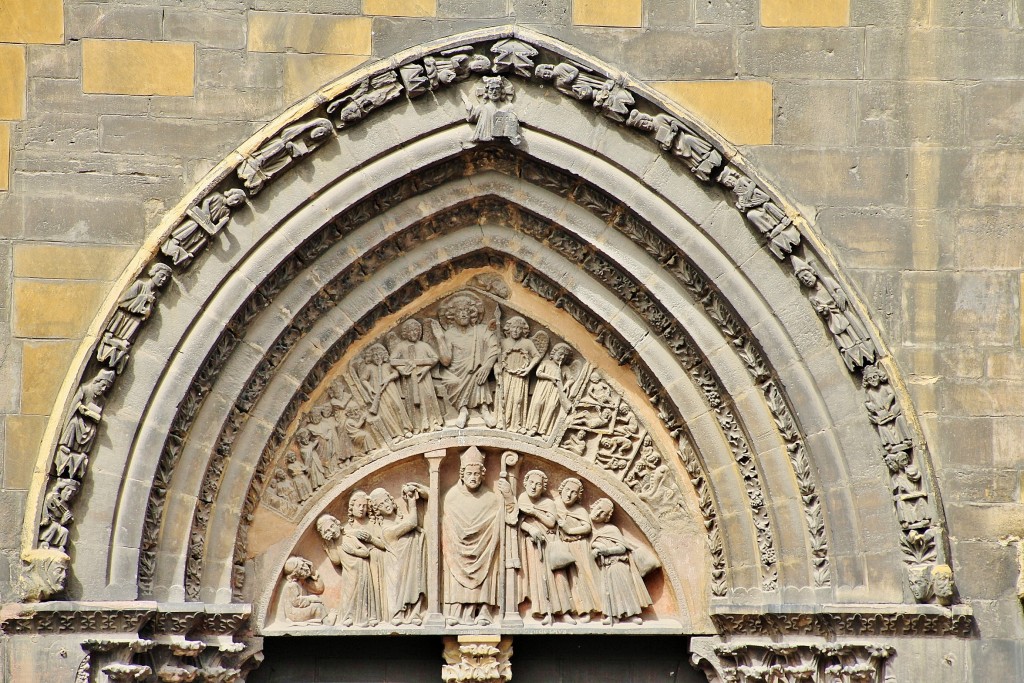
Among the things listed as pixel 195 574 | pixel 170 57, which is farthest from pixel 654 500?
pixel 170 57

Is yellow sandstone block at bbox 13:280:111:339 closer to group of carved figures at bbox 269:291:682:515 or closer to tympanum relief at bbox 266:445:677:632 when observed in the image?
group of carved figures at bbox 269:291:682:515

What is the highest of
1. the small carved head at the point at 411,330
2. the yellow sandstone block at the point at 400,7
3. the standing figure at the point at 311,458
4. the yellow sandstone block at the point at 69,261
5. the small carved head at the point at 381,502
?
the yellow sandstone block at the point at 400,7

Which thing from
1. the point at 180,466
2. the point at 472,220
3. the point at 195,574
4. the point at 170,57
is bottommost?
the point at 195,574

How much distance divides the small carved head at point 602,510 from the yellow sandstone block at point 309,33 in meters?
3.19

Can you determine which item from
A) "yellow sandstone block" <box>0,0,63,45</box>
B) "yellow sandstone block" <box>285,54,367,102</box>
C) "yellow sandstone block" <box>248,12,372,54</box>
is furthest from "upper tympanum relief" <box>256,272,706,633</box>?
"yellow sandstone block" <box>0,0,63,45</box>

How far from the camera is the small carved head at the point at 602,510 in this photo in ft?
33.4

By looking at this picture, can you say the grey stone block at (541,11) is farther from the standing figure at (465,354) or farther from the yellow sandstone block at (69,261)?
the yellow sandstone block at (69,261)

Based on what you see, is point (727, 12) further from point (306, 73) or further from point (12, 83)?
point (12, 83)

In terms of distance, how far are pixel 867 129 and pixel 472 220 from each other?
2521mm

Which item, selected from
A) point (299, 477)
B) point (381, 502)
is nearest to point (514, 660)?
point (381, 502)

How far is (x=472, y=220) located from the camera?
1016 cm

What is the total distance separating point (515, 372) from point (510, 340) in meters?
0.21

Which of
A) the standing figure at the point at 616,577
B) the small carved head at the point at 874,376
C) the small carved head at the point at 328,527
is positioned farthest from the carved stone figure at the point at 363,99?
the small carved head at the point at 874,376

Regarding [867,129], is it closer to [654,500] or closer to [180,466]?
[654,500]
